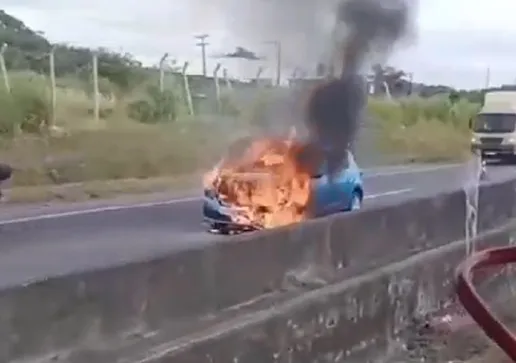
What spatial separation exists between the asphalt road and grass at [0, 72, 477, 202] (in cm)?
167

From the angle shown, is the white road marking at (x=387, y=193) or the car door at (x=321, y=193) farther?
the white road marking at (x=387, y=193)

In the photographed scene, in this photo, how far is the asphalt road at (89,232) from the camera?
49.3 ft

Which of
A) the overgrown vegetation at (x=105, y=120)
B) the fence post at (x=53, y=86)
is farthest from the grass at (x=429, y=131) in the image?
the fence post at (x=53, y=86)

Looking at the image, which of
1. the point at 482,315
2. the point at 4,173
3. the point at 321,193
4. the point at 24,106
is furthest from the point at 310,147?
the point at 24,106

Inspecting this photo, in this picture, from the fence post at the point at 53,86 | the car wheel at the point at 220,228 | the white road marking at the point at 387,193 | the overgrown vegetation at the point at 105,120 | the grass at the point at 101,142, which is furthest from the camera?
the fence post at the point at 53,86

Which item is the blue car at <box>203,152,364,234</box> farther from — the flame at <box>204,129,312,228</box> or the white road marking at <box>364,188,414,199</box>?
the white road marking at <box>364,188,414,199</box>

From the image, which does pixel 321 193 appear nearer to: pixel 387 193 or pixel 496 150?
pixel 387 193

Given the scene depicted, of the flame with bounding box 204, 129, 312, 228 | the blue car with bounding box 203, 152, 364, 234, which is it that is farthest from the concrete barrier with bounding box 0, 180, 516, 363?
the blue car with bounding box 203, 152, 364, 234

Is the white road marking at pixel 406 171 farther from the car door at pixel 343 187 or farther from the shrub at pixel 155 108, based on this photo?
the car door at pixel 343 187

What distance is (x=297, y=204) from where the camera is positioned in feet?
52.1

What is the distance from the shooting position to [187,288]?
7.44 metres

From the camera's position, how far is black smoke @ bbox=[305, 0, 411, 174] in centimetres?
1664

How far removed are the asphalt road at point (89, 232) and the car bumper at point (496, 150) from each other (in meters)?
18.4

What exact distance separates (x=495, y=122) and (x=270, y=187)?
30230 millimetres
